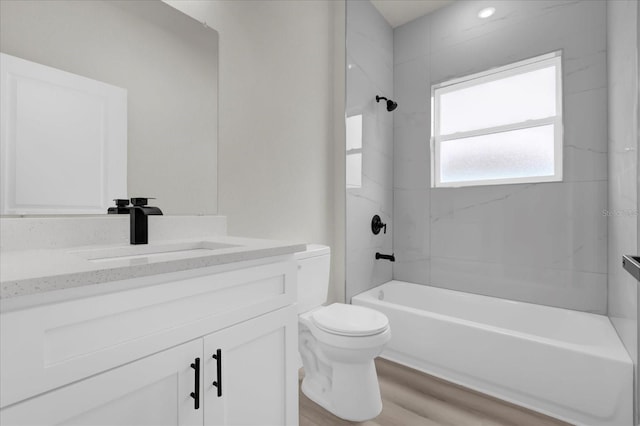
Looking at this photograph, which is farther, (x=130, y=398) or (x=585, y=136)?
(x=585, y=136)

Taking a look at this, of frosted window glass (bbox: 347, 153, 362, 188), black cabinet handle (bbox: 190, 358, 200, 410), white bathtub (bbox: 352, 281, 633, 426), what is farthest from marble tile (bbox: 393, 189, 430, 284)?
black cabinet handle (bbox: 190, 358, 200, 410)

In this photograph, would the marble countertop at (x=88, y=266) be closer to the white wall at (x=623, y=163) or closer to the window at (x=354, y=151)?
the window at (x=354, y=151)

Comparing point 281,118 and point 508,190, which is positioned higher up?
point 281,118

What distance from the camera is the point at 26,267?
65cm

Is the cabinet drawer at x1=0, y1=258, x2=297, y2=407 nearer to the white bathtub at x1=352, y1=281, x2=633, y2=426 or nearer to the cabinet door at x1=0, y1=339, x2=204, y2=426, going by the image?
the cabinet door at x1=0, y1=339, x2=204, y2=426

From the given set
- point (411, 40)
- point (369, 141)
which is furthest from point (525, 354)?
point (411, 40)

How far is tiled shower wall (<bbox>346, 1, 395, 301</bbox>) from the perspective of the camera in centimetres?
235

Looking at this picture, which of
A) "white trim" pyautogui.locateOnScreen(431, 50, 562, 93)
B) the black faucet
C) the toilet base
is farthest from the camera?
"white trim" pyautogui.locateOnScreen(431, 50, 562, 93)

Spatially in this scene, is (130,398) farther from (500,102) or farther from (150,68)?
(500,102)

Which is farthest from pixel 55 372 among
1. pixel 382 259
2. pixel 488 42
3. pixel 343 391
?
pixel 488 42

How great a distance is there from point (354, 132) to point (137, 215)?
1.67 m

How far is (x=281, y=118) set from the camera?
1.88 m

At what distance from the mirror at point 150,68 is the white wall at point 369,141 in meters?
1.17

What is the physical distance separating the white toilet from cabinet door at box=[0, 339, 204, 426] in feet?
2.68
